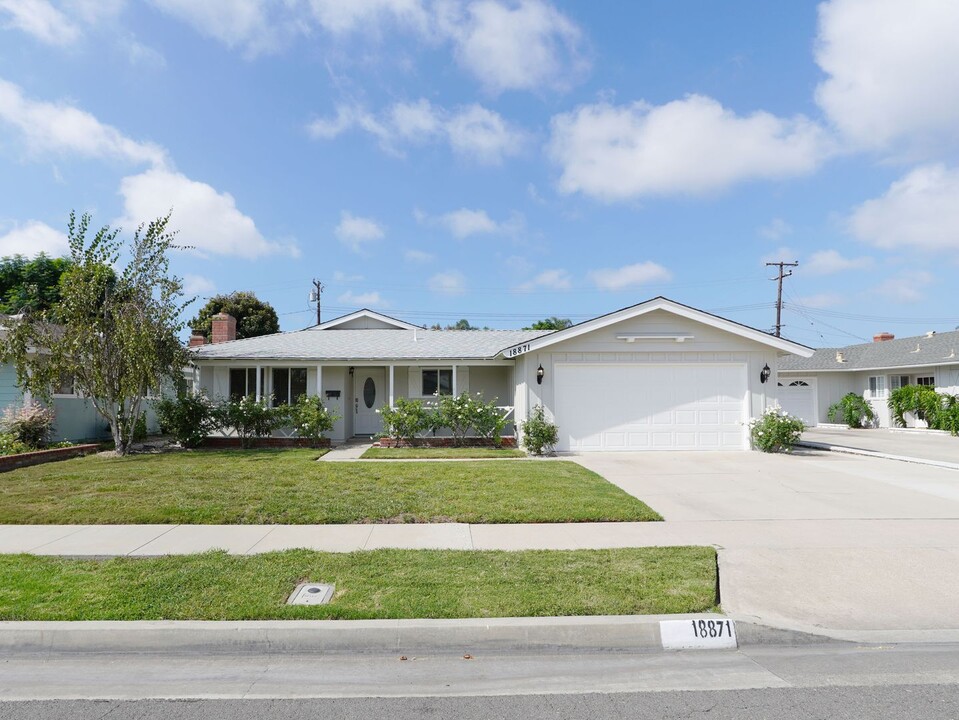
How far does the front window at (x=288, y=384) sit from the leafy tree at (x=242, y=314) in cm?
2707

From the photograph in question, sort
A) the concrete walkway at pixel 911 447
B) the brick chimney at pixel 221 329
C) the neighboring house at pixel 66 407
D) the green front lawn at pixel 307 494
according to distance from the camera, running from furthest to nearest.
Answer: the brick chimney at pixel 221 329
the neighboring house at pixel 66 407
the concrete walkway at pixel 911 447
the green front lawn at pixel 307 494

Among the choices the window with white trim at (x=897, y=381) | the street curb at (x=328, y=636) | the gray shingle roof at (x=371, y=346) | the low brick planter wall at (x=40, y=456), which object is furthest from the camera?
the window with white trim at (x=897, y=381)

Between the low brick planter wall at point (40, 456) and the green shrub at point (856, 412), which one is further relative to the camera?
the green shrub at point (856, 412)

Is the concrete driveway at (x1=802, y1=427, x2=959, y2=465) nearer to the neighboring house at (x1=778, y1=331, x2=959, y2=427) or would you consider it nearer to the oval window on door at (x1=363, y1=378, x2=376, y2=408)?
the neighboring house at (x1=778, y1=331, x2=959, y2=427)

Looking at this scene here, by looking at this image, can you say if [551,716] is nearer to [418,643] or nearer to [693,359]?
[418,643]

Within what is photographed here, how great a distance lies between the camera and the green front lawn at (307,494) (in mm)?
7770

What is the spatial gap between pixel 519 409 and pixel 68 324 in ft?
37.1

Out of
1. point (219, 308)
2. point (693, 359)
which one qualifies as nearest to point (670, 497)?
point (693, 359)

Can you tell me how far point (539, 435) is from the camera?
14.5 meters

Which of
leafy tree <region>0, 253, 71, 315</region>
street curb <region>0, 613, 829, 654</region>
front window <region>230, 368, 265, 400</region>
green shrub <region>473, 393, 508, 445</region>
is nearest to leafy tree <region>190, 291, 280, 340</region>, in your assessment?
leafy tree <region>0, 253, 71, 315</region>

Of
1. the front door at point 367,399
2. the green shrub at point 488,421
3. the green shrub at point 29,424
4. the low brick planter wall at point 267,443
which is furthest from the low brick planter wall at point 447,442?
the green shrub at point 29,424

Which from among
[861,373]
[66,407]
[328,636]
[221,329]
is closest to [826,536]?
[328,636]

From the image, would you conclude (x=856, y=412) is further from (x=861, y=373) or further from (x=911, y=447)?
(x=911, y=447)

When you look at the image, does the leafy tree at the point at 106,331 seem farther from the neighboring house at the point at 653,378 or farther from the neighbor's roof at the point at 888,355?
the neighbor's roof at the point at 888,355
